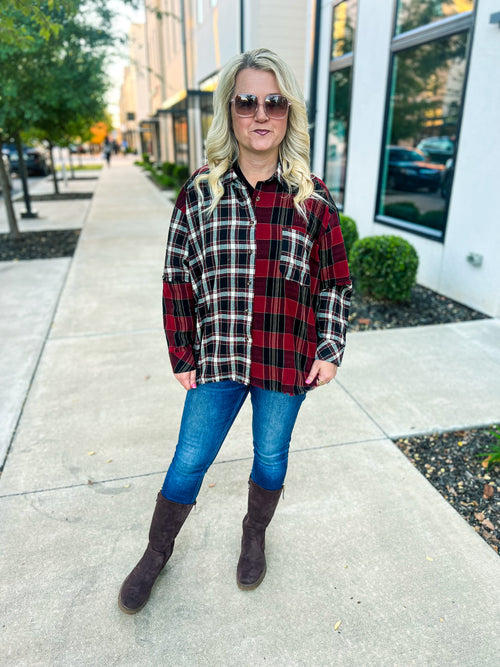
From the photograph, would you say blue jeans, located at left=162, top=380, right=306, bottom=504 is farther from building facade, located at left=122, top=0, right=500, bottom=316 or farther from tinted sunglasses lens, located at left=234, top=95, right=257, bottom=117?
building facade, located at left=122, top=0, right=500, bottom=316

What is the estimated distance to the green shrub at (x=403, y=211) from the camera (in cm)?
671

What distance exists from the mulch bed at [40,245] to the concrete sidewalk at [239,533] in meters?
4.68

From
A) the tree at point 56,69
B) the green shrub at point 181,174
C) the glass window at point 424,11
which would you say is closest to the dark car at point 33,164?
the green shrub at point 181,174

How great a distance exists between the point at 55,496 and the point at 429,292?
4857 millimetres

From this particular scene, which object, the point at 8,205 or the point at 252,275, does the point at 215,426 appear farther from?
the point at 8,205

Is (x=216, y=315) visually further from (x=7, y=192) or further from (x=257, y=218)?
(x=7, y=192)

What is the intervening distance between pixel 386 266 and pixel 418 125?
8.43 ft

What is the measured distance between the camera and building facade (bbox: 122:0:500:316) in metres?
5.15

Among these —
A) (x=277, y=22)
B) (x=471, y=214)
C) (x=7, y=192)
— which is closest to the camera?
(x=471, y=214)

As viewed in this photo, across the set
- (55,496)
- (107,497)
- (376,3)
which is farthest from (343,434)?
(376,3)

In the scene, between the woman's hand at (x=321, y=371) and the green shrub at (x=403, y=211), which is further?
the green shrub at (x=403, y=211)

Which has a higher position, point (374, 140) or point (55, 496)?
point (374, 140)

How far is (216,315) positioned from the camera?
72.4 inches

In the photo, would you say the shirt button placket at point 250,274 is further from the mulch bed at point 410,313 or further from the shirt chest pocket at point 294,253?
the mulch bed at point 410,313
